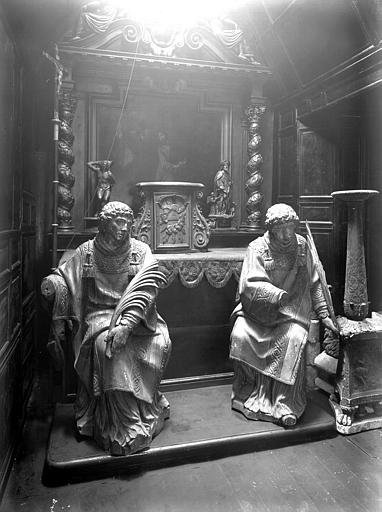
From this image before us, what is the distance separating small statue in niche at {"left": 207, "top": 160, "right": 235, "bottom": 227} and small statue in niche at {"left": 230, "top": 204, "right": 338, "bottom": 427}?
1981mm

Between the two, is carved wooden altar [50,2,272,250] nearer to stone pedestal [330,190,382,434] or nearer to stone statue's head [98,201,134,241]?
stone statue's head [98,201,134,241]

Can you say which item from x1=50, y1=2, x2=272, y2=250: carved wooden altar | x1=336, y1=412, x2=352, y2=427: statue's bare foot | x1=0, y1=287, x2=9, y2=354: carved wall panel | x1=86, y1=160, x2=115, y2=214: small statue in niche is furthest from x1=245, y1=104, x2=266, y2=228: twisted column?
x1=0, y1=287, x2=9, y2=354: carved wall panel

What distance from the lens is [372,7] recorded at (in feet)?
11.9

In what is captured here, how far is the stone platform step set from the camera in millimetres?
2654

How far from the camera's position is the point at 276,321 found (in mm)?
3207

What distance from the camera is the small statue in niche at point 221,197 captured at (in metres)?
5.30

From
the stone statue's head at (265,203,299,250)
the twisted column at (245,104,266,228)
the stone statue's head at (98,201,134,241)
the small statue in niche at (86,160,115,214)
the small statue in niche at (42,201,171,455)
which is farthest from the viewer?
the twisted column at (245,104,266,228)

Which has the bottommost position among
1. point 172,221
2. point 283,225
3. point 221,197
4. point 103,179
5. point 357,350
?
point 357,350

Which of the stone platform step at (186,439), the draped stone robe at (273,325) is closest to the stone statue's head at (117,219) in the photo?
the draped stone robe at (273,325)

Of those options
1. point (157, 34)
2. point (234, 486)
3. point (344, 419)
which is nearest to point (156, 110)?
point (157, 34)

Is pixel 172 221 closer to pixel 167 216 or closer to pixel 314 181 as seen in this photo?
pixel 167 216

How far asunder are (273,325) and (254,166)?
275cm

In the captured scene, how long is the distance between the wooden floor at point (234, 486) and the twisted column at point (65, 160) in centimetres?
250

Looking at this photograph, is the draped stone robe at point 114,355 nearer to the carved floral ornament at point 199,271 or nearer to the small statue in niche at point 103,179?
the carved floral ornament at point 199,271
